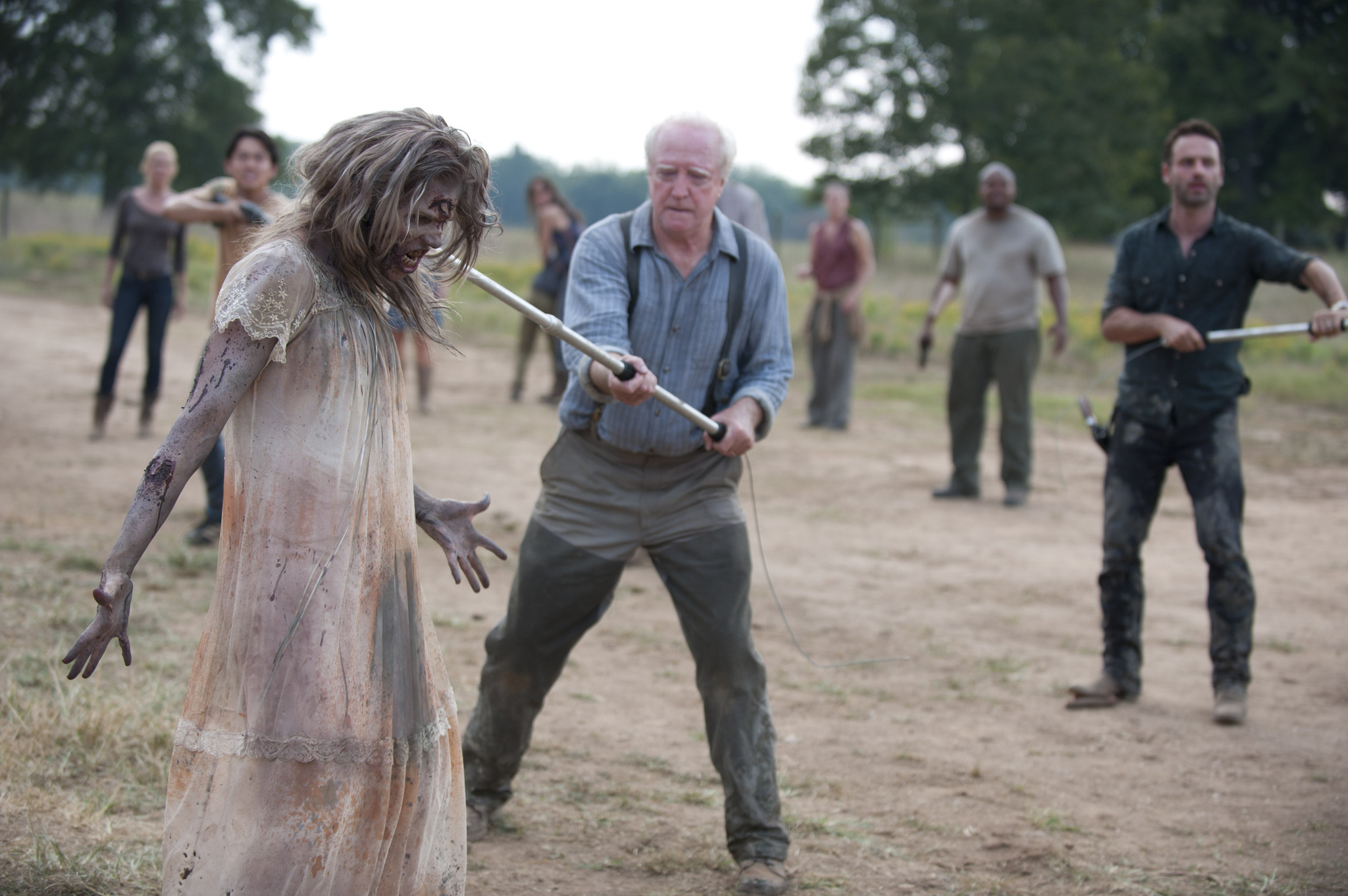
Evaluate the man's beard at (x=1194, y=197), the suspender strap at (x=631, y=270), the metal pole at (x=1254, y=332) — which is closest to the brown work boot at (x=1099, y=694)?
the metal pole at (x=1254, y=332)

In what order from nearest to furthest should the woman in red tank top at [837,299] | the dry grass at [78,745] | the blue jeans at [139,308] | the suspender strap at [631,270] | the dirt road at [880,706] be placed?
the dry grass at [78,745] < the suspender strap at [631,270] < the dirt road at [880,706] < the blue jeans at [139,308] < the woman in red tank top at [837,299]

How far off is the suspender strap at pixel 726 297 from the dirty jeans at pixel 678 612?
0.18 meters

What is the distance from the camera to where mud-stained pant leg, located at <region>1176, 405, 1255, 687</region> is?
504 centimetres

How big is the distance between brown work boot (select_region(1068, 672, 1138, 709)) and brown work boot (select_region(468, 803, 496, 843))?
258 centimetres

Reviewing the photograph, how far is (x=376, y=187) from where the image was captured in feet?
7.66

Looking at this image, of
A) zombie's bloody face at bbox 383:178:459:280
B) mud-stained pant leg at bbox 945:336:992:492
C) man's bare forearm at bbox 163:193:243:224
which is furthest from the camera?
mud-stained pant leg at bbox 945:336:992:492

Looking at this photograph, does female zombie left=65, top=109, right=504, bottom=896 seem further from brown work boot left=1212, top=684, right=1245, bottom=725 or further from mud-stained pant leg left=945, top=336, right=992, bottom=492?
mud-stained pant leg left=945, top=336, right=992, bottom=492

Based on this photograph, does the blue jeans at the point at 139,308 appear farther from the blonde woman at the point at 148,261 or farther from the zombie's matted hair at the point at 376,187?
the zombie's matted hair at the point at 376,187

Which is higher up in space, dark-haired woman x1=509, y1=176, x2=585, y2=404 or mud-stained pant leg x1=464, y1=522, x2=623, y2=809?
dark-haired woman x1=509, y1=176, x2=585, y2=404

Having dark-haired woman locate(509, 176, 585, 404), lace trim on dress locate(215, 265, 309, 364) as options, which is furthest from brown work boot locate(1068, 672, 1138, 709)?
dark-haired woman locate(509, 176, 585, 404)

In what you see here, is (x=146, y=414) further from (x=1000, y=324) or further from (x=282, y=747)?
(x=282, y=747)

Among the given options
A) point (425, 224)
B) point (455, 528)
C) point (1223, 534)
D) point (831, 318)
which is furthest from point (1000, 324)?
point (425, 224)

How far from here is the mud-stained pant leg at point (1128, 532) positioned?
525 centimetres

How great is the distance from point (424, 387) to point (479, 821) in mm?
8640
